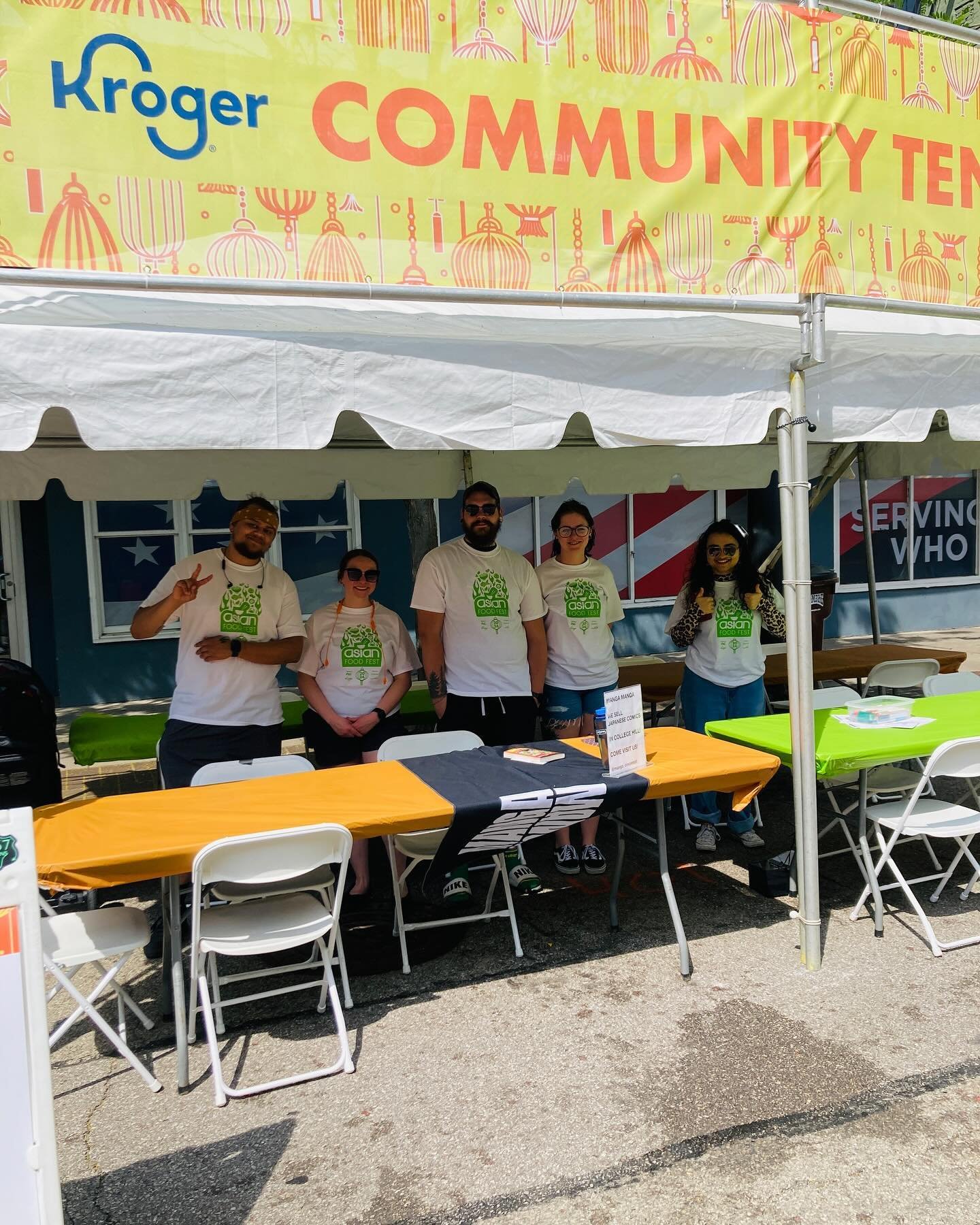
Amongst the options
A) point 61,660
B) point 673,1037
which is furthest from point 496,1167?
point 61,660

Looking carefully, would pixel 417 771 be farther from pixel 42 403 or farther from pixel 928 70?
pixel 928 70

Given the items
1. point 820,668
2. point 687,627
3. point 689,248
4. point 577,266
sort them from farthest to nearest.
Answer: point 820,668 → point 687,627 → point 689,248 → point 577,266

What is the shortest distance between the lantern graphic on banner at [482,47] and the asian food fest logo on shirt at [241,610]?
2.26m

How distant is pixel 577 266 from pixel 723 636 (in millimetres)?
2173

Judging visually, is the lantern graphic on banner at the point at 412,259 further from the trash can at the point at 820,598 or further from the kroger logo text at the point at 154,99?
the trash can at the point at 820,598

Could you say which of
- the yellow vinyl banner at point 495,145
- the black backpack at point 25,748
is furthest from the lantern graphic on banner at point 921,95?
the black backpack at point 25,748

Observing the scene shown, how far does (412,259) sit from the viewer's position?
3291 millimetres

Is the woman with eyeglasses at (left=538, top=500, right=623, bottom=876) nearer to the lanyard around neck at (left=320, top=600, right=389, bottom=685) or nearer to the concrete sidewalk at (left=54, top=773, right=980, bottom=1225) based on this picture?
the lanyard around neck at (left=320, top=600, right=389, bottom=685)

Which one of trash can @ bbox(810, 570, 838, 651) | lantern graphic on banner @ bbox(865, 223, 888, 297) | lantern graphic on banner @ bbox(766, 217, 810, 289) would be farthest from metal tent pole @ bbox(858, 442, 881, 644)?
lantern graphic on banner @ bbox(766, 217, 810, 289)

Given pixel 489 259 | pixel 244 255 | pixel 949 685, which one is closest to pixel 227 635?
pixel 244 255

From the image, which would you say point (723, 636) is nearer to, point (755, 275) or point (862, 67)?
point (755, 275)

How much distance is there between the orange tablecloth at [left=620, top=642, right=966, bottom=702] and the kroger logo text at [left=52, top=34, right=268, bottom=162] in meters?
3.84

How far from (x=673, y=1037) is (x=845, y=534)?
1079 cm

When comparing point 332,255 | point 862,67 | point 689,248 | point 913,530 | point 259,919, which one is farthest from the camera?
point 913,530
